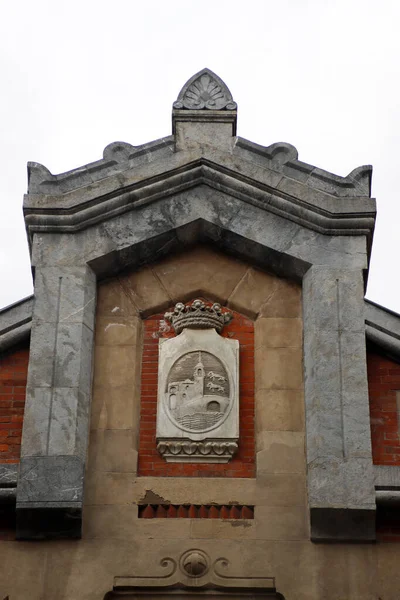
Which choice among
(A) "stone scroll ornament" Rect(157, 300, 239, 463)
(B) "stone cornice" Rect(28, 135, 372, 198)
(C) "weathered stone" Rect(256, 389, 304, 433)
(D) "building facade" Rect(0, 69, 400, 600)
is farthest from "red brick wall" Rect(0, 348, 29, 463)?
(C) "weathered stone" Rect(256, 389, 304, 433)

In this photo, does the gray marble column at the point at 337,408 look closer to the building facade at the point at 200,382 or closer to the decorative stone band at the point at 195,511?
the building facade at the point at 200,382

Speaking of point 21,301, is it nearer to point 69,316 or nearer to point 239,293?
point 69,316

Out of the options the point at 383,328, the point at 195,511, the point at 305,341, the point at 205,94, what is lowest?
the point at 195,511

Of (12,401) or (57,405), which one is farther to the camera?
(12,401)

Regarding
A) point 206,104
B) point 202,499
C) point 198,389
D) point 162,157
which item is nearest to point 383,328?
point 198,389

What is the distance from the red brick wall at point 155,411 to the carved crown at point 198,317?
8 centimetres

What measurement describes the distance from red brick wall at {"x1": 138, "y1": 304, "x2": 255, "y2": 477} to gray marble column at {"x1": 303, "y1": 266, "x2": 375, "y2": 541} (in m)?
0.51

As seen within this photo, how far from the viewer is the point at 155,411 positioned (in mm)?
11312

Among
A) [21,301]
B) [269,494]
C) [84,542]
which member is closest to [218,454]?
[269,494]

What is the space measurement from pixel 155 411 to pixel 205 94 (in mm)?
3365

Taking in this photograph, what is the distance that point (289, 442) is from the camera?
36.6 ft

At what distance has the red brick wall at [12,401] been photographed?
438 inches

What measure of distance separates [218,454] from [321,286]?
1833 millimetres

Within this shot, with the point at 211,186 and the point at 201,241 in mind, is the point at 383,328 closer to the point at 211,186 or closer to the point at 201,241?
the point at 201,241
